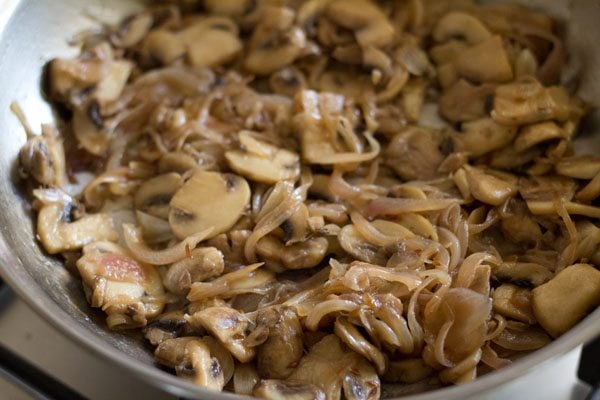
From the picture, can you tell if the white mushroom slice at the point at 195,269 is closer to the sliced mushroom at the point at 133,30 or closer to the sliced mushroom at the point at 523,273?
the sliced mushroom at the point at 523,273

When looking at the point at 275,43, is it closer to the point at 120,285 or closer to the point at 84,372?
the point at 120,285

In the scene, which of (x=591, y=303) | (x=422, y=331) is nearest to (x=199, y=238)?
(x=422, y=331)

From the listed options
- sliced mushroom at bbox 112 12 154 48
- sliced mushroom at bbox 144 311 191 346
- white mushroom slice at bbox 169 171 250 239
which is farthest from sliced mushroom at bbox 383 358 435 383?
sliced mushroom at bbox 112 12 154 48

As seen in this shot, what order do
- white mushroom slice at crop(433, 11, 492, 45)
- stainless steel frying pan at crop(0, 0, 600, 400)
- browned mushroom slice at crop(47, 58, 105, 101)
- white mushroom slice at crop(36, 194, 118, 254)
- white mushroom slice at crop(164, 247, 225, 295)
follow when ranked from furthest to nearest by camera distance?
white mushroom slice at crop(433, 11, 492, 45) < browned mushroom slice at crop(47, 58, 105, 101) < white mushroom slice at crop(36, 194, 118, 254) < white mushroom slice at crop(164, 247, 225, 295) < stainless steel frying pan at crop(0, 0, 600, 400)

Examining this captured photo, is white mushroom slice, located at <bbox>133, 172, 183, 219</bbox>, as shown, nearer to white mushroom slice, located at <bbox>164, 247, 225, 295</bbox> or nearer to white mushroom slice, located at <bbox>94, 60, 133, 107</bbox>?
white mushroom slice, located at <bbox>164, 247, 225, 295</bbox>

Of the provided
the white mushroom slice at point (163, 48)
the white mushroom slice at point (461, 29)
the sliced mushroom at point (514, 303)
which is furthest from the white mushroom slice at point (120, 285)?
the white mushroom slice at point (461, 29)

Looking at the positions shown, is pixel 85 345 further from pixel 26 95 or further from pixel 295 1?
pixel 295 1

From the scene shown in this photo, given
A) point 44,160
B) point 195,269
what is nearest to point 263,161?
point 195,269

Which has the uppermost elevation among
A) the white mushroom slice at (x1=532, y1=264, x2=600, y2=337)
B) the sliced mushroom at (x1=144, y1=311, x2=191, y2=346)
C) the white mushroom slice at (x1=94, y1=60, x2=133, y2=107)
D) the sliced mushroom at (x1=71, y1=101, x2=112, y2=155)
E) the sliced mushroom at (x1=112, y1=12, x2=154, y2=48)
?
the sliced mushroom at (x1=112, y1=12, x2=154, y2=48)
